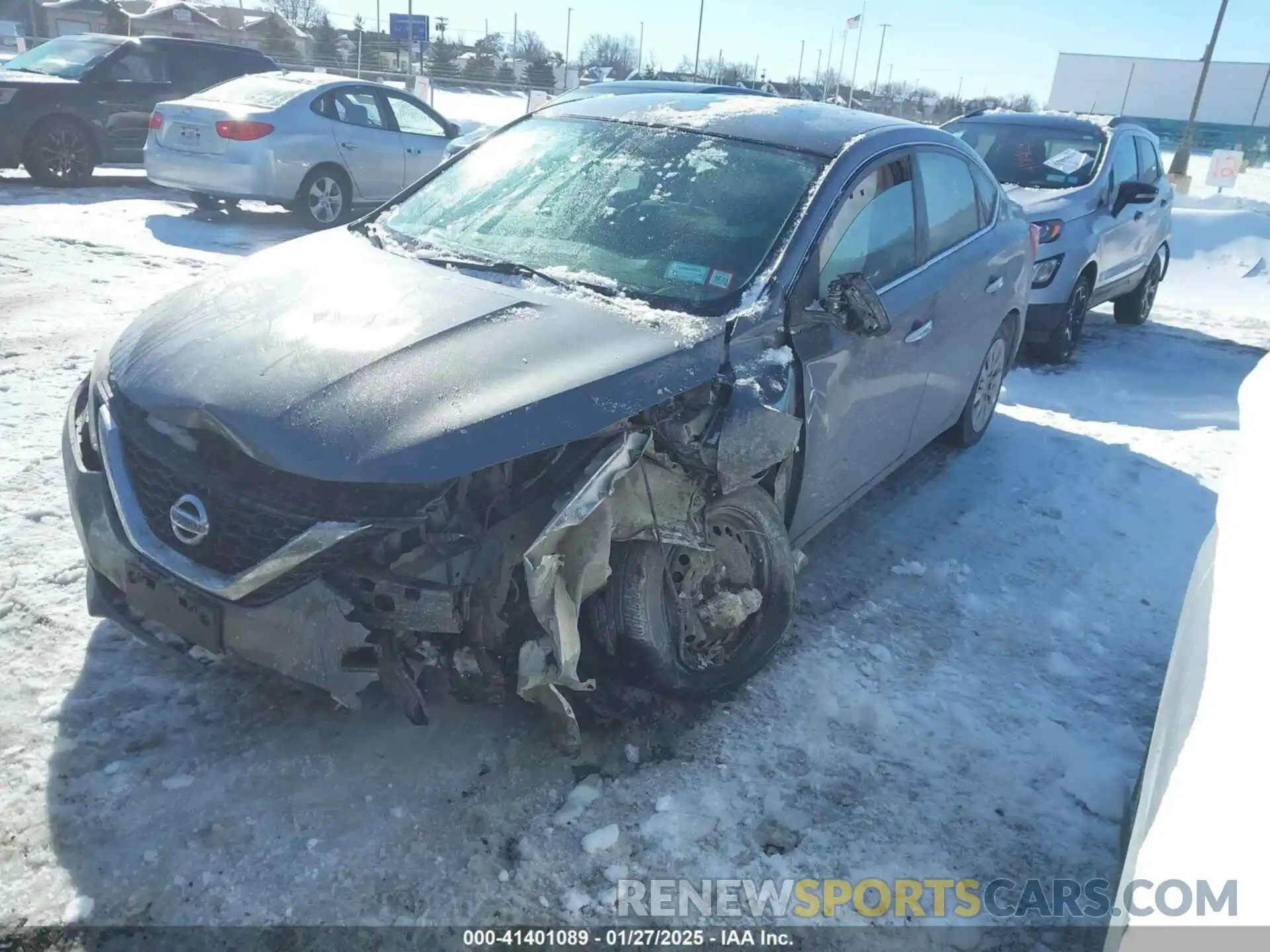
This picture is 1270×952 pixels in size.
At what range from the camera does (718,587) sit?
311 cm

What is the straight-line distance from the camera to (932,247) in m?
4.13

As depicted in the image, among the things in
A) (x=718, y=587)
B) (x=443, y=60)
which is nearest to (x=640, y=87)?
(x=718, y=587)

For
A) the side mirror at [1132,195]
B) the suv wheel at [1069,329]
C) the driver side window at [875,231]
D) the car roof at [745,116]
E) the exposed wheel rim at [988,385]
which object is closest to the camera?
the driver side window at [875,231]

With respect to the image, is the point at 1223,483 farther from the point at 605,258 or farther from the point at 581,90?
the point at 581,90

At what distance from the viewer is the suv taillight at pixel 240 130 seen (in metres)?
9.17

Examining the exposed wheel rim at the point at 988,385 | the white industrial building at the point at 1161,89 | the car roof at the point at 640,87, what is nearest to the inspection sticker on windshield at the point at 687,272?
the exposed wheel rim at the point at 988,385

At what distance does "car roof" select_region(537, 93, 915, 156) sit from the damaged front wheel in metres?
1.48

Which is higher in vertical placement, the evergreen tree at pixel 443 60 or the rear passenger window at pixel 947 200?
the rear passenger window at pixel 947 200

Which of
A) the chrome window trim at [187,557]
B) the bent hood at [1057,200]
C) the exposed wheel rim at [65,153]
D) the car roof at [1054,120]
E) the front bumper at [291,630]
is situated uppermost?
the car roof at [1054,120]

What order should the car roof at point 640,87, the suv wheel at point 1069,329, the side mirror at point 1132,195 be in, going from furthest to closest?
the side mirror at point 1132,195, the suv wheel at point 1069,329, the car roof at point 640,87

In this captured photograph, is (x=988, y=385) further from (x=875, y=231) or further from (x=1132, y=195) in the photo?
(x=1132, y=195)

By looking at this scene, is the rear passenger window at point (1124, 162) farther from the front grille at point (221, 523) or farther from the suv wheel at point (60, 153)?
the suv wheel at point (60, 153)

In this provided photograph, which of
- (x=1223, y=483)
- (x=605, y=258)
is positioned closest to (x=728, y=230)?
(x=605, y=258)

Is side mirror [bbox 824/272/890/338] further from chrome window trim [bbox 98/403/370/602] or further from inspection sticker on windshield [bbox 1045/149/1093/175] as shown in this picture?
inspection sticker on windshield [bbox 1045/149/1093/175]
